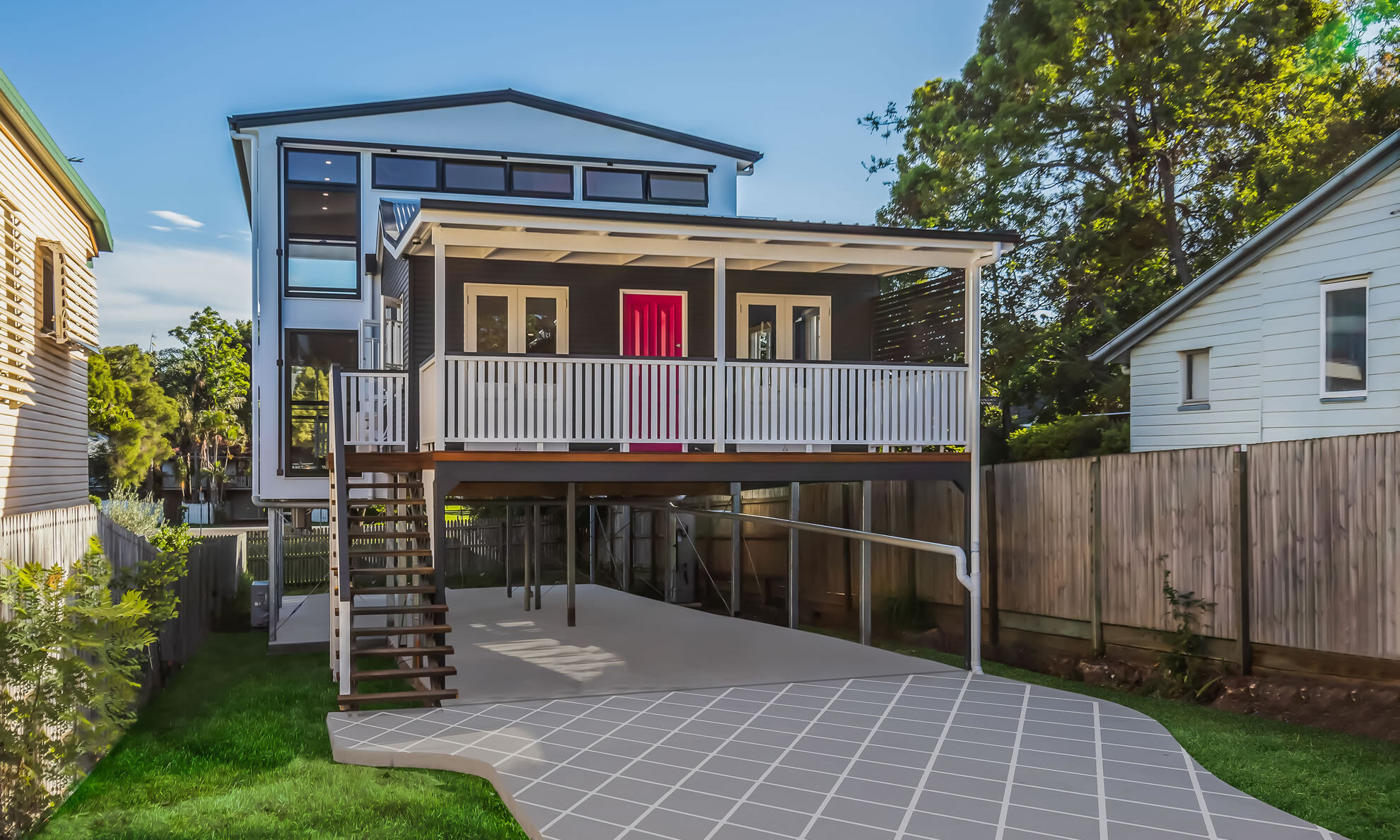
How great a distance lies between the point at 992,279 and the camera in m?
22.5

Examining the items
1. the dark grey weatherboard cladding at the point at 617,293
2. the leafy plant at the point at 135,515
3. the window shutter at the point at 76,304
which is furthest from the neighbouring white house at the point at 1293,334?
the leafy plant at the point at 135,515

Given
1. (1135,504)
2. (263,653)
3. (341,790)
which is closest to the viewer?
(341,790)

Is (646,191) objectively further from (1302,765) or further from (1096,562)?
(1302,765)

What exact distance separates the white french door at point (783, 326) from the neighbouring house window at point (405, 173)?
6.91 meters

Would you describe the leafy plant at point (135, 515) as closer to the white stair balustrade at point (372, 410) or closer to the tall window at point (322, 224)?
the tall window at point (322, 224)

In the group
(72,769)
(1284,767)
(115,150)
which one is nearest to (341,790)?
(72,769)

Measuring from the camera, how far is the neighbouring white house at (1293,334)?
11.8 meters

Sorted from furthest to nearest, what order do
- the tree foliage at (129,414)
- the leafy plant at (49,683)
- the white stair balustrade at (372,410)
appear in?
1. the tree foliage at (129,414)
2. the white stair balustrade at (372,410)
3. the leafy plant at (49,683)

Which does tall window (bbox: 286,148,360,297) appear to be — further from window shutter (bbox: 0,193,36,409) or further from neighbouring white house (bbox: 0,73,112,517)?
window shutter (bbox: 0,193,36,409)

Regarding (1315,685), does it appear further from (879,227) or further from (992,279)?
(992,279)

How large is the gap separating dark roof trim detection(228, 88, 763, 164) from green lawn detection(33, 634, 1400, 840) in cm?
1117

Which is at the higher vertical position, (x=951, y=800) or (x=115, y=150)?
(x=115, y=150)

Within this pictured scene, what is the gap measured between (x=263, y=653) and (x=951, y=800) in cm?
1020

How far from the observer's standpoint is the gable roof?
1167 centimetres
